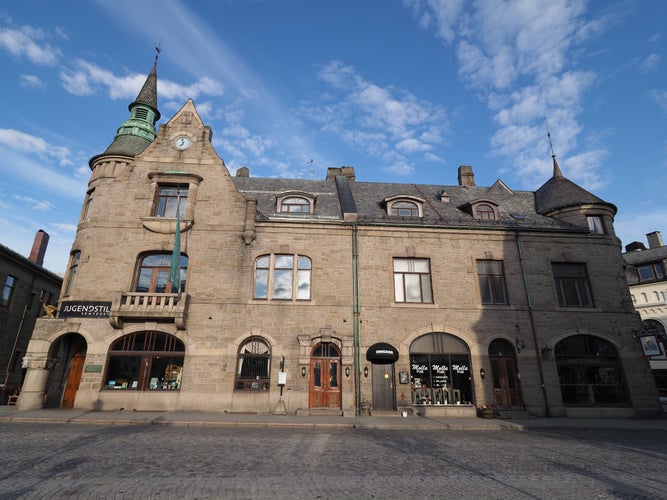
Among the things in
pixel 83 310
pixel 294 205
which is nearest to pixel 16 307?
pixel 83 310

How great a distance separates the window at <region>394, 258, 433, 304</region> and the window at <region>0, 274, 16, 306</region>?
87.3ft

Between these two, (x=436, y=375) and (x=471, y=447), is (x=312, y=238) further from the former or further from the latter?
(x=471, y=447)

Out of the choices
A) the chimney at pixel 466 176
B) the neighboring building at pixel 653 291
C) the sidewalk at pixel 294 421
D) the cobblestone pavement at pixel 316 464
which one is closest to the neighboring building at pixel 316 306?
the sidewalk at pixel 294 421

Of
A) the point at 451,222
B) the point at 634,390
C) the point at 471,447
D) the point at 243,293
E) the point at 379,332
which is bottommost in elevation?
the point at 471,447

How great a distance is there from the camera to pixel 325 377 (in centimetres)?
1867

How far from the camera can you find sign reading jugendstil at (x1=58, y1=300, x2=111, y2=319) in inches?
728

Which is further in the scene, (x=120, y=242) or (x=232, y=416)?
(x=120, y=242)

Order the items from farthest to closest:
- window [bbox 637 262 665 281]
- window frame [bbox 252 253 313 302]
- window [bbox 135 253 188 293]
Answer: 1. window [bbox 637 262 665 281]
2. window frame [bbox 252 253 313 302]
3. window [bbox 135 253 188 293]

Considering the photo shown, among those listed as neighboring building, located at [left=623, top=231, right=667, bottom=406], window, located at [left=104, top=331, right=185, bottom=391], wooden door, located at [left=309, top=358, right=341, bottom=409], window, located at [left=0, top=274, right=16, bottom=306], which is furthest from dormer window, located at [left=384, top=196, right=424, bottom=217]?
neighboring building, located at [left=623, top=231, right=667, bottom=406]

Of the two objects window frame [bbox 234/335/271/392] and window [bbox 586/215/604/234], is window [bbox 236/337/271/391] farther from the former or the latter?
window [bbox 586/215/604/234]

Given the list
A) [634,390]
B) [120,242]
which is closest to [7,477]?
[120,242]

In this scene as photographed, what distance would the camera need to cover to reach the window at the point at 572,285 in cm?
2111

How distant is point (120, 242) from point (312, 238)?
→ 419 inches

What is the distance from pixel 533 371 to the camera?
19344 millimetres
